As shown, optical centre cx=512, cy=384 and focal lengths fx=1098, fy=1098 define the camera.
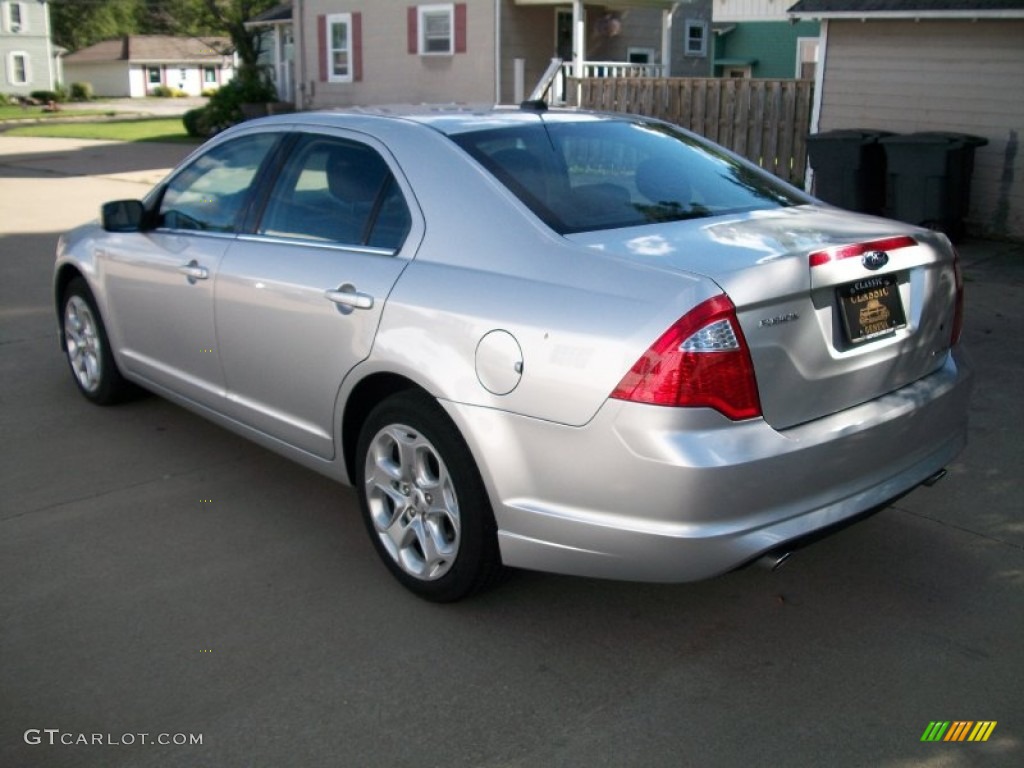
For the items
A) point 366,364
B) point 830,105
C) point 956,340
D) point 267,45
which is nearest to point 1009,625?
point 956,340

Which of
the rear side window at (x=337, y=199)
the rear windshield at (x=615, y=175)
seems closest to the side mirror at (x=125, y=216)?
the rear side window at (x=337, y=199)

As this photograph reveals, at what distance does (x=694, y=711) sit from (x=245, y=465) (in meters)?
2.84

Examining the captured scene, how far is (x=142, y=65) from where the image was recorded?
73.9 m

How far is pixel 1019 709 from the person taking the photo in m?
3.27

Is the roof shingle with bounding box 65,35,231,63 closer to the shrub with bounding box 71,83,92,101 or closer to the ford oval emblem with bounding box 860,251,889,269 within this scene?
the shrub with bounding box 71,83,92,101

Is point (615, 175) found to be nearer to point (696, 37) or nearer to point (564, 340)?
point (564, 340)

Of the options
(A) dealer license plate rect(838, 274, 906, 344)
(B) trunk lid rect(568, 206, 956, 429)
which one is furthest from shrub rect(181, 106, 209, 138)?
(A) dealer license plate rect(838, 274, 906, 344)

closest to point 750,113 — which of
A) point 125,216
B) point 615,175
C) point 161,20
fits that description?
point 125,216

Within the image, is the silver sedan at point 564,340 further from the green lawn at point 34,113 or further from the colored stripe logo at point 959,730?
the green lawn at point 34,113

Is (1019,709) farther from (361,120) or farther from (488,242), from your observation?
(361,120)

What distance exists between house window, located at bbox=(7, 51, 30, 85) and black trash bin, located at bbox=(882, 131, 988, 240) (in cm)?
5646

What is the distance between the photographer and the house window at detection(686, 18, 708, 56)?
27203 mm

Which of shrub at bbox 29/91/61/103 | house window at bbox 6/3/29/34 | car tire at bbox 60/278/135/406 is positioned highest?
house window at bbox 6/3/29/34

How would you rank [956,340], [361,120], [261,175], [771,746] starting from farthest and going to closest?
[261,175], [361,120], [956,340], [771,746]
